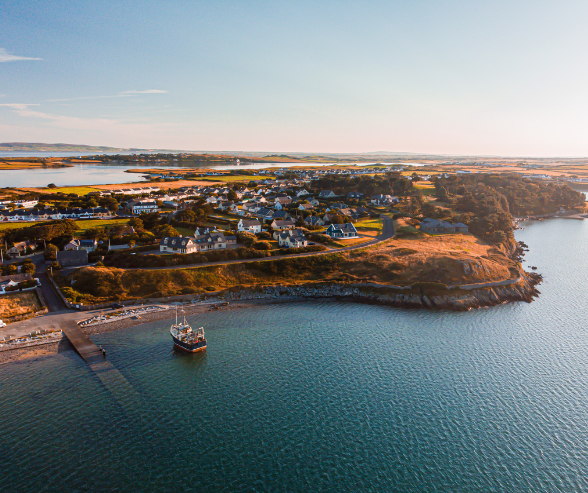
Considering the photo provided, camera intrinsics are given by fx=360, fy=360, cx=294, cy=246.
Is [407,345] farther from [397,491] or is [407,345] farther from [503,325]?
[397,491]

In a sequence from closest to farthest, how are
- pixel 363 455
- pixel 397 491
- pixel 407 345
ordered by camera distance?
pixel 397 491
pixel 363 455
pixel 407 345

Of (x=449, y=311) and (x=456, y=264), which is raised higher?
(x=456, y=264)

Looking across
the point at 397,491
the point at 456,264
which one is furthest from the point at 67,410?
the point at 456,264

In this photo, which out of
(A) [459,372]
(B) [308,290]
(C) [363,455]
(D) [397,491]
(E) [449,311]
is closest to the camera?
(D) [397,491]

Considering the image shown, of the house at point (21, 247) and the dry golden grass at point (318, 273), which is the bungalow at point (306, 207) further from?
the house at point (21, 247)

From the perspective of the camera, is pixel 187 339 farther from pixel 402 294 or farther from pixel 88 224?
pixel 88 224

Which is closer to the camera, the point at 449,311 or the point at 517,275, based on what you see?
the point at 449,311
